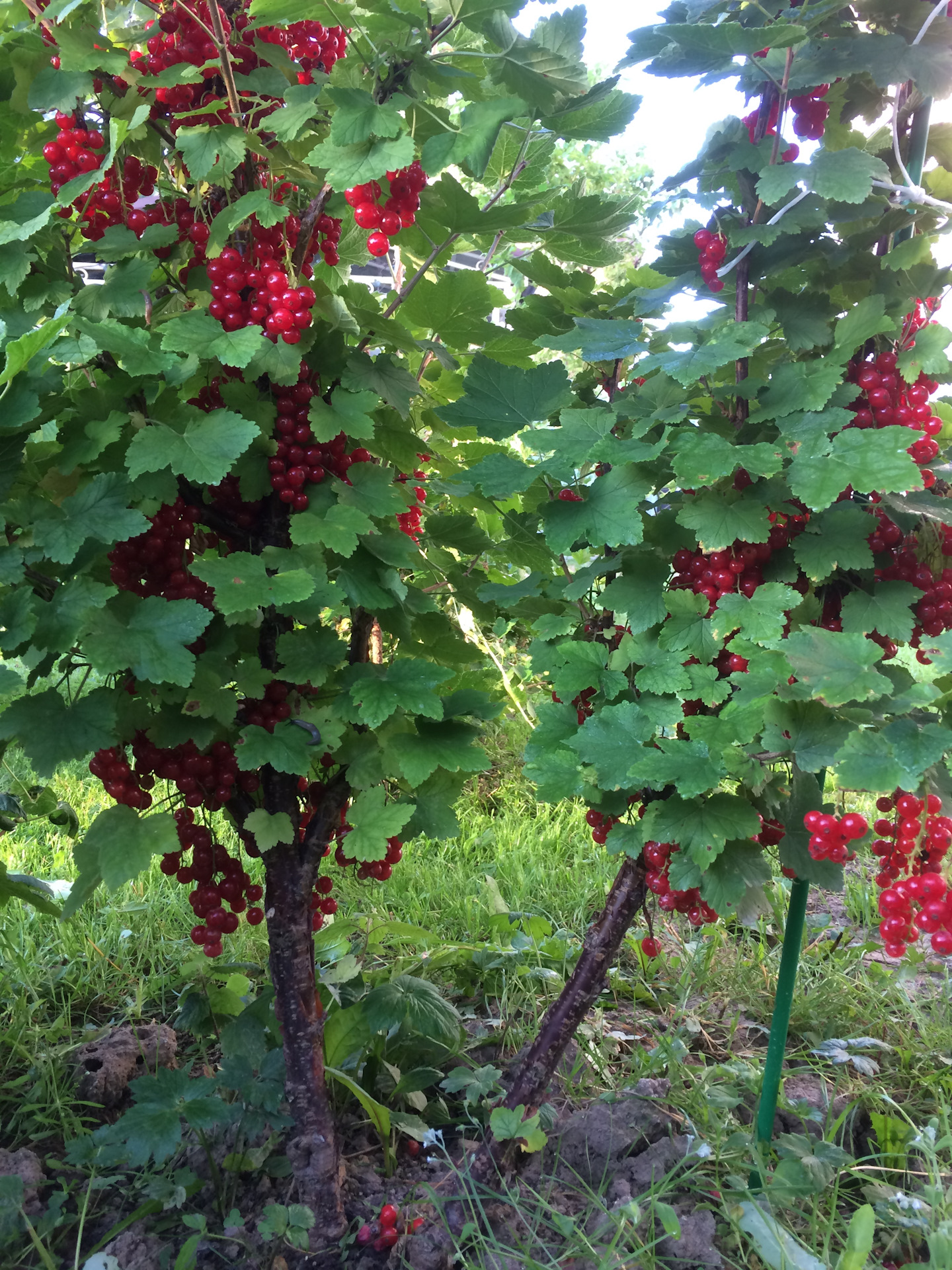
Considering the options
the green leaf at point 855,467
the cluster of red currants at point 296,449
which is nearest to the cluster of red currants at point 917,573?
the green leaf at point 855,467

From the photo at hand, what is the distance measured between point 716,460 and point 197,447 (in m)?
0.62

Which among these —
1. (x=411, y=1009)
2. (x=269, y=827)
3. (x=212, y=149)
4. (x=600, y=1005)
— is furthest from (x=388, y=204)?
(x=600, y=1005)

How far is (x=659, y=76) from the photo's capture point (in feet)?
3.82

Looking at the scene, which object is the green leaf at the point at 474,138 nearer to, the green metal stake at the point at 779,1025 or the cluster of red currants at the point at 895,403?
the cluster of red currants at the point at 895,403

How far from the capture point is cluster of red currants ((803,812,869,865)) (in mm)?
974

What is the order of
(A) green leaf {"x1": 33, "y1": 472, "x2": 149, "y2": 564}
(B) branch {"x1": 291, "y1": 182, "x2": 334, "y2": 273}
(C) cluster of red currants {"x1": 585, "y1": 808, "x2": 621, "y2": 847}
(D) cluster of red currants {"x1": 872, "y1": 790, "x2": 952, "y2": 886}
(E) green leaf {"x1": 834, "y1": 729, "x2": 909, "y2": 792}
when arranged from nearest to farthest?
(E) green leaf {"x1": 834, "y1": 729, "x2": 909, "y2": 792}
(D) cluster of red currants {"x1": 872, "y1": 790, "x2": 952, "y2": 886}
(A) green leaf {"x1": 33, "y1": 472, "x2": 149, "y2": 564}
(B) branch {"x1": 291, "y1": 182, "x2": 334, "y2": 273}
(C) cluster of red currants {"x1": 585, "y1": 808, "x2": 621, "y2": 847}

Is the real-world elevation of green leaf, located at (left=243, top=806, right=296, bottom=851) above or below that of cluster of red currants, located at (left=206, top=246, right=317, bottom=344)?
below

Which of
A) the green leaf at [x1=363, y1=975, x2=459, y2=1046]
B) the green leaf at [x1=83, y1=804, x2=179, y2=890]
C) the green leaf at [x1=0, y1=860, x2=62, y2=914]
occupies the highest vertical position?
the green leaf at [x1=83, y1=804, x2=179, y2=890]

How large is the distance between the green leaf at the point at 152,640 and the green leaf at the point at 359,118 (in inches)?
21.6

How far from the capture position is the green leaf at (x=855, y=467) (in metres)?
0.99

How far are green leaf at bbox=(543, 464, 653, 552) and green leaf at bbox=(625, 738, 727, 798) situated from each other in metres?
0.26

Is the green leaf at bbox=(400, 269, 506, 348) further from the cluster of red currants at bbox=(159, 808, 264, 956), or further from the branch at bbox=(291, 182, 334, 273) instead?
the cluster of red currants at bbox=(159, 808, 264, 956)

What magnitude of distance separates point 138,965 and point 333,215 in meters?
1.71

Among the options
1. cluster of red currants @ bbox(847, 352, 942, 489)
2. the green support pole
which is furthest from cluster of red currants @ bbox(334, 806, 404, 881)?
the green support pole
